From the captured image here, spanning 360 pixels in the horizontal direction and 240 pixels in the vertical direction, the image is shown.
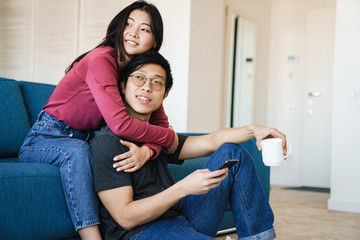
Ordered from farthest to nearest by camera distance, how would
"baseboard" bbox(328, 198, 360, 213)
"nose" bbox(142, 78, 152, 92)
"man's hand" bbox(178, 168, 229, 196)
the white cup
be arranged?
"baseboard" bbox(328, 198, 360, 213) → "nose" bbox(142, 78, 152, 92) → the white cup → "man's hand" bbox(178, 168, 229, 196)

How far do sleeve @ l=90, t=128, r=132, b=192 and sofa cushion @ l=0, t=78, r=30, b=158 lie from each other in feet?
3.26

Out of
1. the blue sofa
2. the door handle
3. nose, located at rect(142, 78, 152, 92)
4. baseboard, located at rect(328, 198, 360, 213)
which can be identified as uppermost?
the door handle

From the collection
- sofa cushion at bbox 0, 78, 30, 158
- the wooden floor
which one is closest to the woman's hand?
the wooden floor

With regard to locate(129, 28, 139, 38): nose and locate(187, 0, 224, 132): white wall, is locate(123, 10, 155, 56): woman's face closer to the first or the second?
locate(129, 28, 139, 38): nose

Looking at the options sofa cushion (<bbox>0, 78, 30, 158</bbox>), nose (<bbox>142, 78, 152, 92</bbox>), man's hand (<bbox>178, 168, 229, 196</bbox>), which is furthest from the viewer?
sofa cushion (<bbox>0, 78, 30, 158</bbox>)

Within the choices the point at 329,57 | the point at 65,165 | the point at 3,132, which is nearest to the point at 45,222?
the point at 65,165

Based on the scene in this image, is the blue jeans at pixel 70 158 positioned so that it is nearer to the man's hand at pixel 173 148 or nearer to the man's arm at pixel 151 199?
the man's arm at pixel 151 199

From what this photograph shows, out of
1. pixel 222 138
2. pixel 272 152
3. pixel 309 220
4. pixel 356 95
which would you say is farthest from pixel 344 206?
pixel 272 152

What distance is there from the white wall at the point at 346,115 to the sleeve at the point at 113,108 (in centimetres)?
279

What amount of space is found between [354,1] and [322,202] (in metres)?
1.97

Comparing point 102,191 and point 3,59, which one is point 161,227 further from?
point 3,59

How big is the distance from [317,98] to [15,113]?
14.2 feet

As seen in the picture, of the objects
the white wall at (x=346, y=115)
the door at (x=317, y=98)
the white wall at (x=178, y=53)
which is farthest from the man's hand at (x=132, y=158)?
the door at (x=317, y=98)

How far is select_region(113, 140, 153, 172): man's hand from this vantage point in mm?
1272
